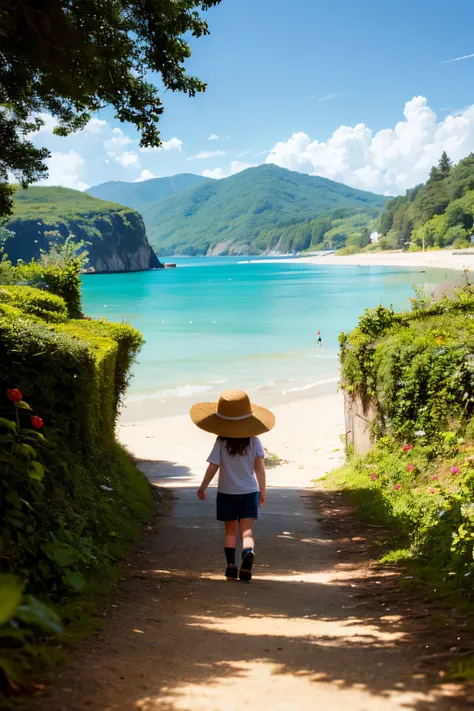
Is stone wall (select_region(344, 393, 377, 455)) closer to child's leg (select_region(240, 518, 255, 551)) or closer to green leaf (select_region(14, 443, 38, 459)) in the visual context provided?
child's leg (select_region(240, 518, 255, 551))

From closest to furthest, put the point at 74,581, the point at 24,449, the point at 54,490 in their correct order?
the point at 74,581, the point at 24,449, the point at 54,490

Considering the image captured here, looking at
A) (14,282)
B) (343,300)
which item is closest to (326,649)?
(14,282)

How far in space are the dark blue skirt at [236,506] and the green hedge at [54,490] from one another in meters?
1.21

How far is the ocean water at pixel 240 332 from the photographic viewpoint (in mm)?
40125

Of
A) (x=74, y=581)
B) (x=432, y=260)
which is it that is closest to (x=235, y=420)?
(x=74, y=581)

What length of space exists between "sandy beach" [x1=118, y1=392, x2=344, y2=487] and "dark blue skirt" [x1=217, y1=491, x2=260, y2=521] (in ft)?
30.3

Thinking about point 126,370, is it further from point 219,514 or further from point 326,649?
point 326,649

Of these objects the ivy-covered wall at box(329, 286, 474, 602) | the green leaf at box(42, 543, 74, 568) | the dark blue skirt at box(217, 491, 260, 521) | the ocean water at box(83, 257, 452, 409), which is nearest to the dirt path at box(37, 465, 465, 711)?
the green leaf at box(42, 543, 74, 568)

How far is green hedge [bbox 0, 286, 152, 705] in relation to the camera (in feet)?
11.8

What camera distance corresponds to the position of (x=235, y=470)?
681 cm

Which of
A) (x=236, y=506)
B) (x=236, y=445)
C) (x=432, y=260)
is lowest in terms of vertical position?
(x=236, y=506)

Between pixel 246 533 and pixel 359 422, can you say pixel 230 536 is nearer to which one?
pixel 246 533

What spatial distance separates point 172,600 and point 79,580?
135 cm

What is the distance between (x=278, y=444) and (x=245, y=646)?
A: 19.7m
